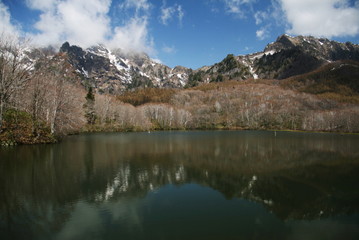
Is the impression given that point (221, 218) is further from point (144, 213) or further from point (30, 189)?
point (30, 189)

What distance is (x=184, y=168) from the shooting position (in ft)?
80.7

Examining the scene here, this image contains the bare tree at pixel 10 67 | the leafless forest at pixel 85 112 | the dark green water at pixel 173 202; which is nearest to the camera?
the dark green water at pixel 173 202

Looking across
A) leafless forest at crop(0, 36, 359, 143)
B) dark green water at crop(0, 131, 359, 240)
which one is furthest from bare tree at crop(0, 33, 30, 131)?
dark green water at crop(0, 131, 359, 240)

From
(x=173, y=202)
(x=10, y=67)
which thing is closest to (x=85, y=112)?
(x=10, y=67)

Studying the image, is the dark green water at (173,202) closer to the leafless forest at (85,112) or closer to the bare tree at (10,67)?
the bare tree at (10,67)

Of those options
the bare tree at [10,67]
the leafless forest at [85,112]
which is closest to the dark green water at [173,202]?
the bare tree at [10,67]

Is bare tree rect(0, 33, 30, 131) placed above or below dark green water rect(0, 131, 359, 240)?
above

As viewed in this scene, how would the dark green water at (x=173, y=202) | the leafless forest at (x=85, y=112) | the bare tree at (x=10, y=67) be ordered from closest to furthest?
the dark green water at (x=173, y=202) → the bare tree at (x=10, y=67) → the leafless forest at (x=85, y=112)

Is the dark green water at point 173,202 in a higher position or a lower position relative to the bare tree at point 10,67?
lower

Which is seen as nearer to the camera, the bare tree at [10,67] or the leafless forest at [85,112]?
the bare tree at [10,67]

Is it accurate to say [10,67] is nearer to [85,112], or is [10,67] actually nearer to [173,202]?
[173,202]

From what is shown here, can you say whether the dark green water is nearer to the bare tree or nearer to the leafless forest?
the bare tree

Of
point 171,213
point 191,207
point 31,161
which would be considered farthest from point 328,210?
point 31,161

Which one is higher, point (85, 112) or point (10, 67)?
point (10, 67)
